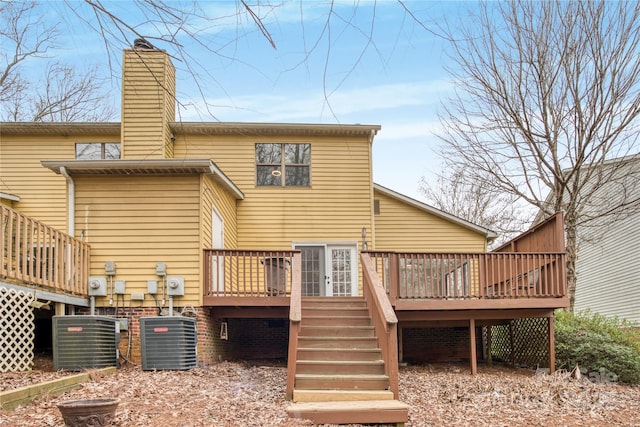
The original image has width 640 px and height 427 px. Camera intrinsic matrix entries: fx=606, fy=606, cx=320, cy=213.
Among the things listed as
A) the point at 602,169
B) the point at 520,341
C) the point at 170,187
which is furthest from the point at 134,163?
the point at 602,169

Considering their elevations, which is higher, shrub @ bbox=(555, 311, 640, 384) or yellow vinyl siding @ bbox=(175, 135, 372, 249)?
yellow vinyl siding @ bbox=(175, 135, 372, 249)

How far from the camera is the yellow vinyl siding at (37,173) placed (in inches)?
568

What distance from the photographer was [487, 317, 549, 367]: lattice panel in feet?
39.7

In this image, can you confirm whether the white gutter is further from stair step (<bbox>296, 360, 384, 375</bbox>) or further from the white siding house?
the white siding house

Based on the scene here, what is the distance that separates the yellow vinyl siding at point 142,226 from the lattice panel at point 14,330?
1.95 m

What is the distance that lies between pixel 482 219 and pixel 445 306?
60.8 ft

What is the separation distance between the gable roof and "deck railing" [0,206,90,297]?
7473 mm

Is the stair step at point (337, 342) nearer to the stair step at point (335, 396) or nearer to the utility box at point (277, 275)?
the stair step at point (335, 396)

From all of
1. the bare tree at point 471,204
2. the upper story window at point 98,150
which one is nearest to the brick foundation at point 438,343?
the upper story window at point 98,150

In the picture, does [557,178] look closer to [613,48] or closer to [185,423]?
[613,48]

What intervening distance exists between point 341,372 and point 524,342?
6452 mm

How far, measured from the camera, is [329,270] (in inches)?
549

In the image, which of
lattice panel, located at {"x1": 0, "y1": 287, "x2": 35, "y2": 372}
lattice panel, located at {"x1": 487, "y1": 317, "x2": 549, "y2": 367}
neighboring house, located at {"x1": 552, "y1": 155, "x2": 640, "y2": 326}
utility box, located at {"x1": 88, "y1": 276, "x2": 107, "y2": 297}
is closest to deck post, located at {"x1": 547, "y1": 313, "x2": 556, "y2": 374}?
lattice panel, located at {"x1": 487, "y1": 317, "x2": 549, "y2": 367}

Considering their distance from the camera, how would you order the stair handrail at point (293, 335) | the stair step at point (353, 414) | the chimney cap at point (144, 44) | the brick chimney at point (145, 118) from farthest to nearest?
the brick chimney at point (145, 118), the stair handrail at point (293, 335), the stair step at point (353, 414), the chimney cap at point (144, 44)
